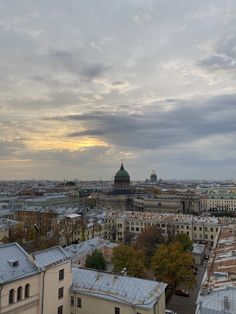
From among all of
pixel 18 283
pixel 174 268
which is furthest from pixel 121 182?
pixel 18 283

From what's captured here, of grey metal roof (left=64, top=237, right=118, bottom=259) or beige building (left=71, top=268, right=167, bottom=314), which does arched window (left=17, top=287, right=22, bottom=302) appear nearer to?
beige building (left=71, top=268, right=167, bottom=314)

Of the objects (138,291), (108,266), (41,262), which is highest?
(41,262)

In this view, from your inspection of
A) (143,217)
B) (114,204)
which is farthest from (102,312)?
(114,204)

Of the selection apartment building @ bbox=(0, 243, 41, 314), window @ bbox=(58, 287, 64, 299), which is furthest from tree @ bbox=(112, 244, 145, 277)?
apartment building @ bbox=(0, 243, 41, 314)

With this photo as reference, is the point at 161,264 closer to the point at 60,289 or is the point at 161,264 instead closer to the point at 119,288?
the point at 119,288

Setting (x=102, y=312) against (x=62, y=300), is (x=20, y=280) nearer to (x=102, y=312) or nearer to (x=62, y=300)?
(x=62, y=300)

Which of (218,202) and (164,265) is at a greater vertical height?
(218,202)
